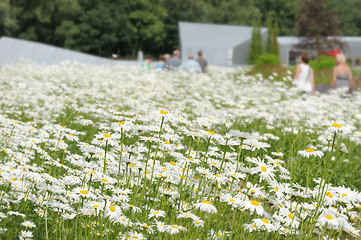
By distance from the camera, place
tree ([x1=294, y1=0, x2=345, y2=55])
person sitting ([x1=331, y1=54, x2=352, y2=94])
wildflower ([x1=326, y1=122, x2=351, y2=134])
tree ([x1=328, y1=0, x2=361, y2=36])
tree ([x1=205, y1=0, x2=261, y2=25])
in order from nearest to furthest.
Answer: wildflower ([x1=326, y1=122, x2=351, y2=134]) < person sitting ([x1=331, y1=54, x2=352, y2=94]) < tree ([x1=294, y1=0, x2=345, y2=55]) < tree ([x1=205, y1=0, x2=261, y2=25]) < tree ([x1=328, y1=0, x2=361, y2=36])

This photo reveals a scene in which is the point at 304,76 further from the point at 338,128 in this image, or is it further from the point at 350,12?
the point at 350,12

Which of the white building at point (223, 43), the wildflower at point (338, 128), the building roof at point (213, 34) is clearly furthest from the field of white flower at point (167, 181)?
the building roof at point (213, 34)

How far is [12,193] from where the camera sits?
3074 millimetres

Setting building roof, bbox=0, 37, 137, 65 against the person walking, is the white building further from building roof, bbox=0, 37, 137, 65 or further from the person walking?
the person walking

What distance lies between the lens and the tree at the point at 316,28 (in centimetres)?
3556

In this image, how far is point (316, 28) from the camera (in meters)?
35.4

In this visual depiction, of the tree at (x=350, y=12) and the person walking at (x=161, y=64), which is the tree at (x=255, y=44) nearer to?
the person walking at (x=161, y=64)

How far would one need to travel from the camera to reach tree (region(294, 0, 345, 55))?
35.6m

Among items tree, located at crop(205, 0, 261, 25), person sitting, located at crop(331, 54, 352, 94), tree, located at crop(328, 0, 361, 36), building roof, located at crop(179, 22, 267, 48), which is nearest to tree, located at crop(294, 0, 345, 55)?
building roof, located at crop(179, 22, 267, 48)

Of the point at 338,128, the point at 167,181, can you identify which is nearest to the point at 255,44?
the point at 167,181

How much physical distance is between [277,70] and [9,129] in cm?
1449

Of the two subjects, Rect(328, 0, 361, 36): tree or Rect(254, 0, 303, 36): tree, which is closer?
Rect(254, 0, 303, 36): tree

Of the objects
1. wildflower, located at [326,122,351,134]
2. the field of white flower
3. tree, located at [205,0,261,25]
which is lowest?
the field of white flower

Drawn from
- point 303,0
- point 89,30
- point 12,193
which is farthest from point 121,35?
point 12,193
